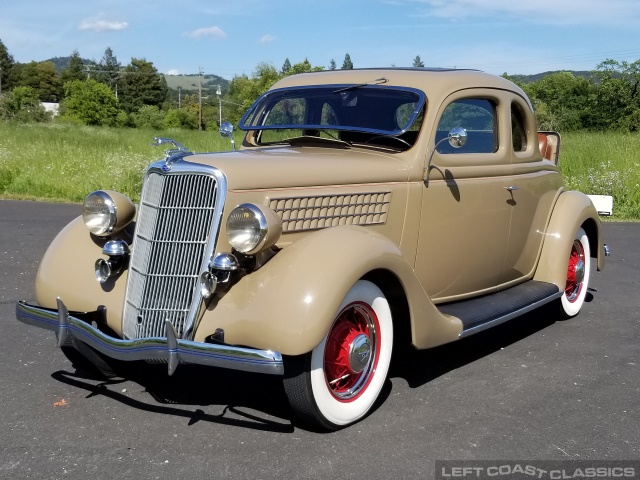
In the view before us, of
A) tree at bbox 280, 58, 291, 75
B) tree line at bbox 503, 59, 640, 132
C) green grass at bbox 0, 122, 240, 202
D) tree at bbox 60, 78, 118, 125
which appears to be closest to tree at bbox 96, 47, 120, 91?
tree at bbox 280, 58, 291, 75

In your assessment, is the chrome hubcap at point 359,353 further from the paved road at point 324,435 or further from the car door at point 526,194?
the car door at point 526,194

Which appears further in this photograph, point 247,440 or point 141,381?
point 141,381

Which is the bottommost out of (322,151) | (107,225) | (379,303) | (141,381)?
Result: (141,381)

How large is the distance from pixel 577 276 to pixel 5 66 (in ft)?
396

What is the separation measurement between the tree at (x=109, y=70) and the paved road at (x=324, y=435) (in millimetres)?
120269

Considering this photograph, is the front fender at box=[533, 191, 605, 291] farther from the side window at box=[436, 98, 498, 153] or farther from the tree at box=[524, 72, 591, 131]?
the tree at box=[524, 72, 591, 131]

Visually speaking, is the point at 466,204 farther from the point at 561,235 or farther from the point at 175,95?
the point at 175,95

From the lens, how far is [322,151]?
184 inches

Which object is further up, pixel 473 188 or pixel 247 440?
pixel 473 188

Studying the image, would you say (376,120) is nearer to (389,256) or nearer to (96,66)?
(389,256)

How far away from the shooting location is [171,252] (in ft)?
12.6

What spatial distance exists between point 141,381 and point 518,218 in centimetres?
292

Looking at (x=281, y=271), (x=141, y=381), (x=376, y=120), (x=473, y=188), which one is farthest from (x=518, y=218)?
(x=141, y=381)

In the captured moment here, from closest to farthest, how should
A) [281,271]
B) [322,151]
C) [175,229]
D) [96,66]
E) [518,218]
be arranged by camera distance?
[281,271]
[175,229]
[322,151]
[518,218]
[96,66]
